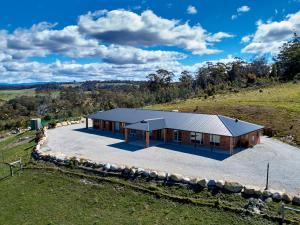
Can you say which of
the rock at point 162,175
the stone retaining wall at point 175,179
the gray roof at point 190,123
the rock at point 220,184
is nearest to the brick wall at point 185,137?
the gray roof at point 190,123

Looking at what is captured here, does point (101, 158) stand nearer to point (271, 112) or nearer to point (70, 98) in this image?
point (271, 112)

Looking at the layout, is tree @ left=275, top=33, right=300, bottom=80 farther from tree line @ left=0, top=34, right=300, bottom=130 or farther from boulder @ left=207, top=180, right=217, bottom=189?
boulder @ left=207, top=180, right=217, bottom=189

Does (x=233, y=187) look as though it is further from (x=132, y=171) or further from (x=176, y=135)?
(x=176, y=135)

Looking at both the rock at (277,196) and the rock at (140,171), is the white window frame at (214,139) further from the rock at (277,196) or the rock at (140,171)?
the rock at (277,196)

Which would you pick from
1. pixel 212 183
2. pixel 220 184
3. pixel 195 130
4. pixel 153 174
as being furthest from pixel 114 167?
pixel 195 130

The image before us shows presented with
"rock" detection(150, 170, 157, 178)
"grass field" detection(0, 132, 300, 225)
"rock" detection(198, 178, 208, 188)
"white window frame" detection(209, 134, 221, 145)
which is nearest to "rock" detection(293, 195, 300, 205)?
"grass field" detection(0, 132, 300, 225)

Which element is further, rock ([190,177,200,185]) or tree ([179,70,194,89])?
tree ([179,70,194,89])
